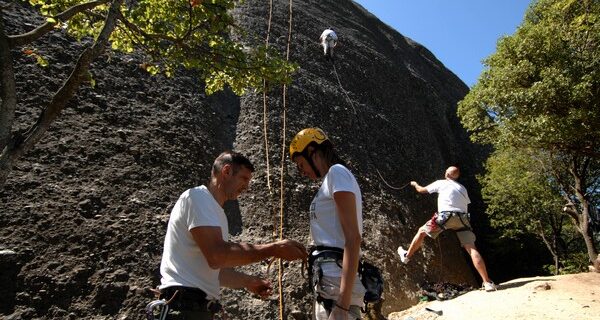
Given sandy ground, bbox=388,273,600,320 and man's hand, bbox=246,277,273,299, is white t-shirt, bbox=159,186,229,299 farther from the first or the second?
sandy ground, bbox=388,273,600,320

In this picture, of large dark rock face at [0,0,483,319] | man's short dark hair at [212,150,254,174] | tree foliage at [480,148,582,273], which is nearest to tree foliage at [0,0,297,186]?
large dark rock face at [0,0,483,319]

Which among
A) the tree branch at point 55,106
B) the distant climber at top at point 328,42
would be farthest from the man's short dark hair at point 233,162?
the distant climber at top at point 328,42

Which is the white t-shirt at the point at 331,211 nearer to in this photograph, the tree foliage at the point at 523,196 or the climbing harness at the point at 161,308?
the climbing harness at the point at 161,308

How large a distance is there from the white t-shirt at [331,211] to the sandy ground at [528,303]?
13.6 feet

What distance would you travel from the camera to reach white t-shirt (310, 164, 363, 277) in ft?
9.37

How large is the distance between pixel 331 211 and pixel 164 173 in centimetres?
527

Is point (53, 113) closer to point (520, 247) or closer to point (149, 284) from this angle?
point (149, 284)

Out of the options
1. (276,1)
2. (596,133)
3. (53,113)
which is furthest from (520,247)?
(53,113)

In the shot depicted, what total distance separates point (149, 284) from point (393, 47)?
17909 millimetres

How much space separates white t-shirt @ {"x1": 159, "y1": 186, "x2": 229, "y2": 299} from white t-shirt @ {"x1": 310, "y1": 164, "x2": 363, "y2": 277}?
0.65 m

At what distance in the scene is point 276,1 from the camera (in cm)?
1641

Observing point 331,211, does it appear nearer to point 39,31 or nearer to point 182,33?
point 39,31

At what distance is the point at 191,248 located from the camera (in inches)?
108

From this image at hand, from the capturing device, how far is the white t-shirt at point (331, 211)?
2855 mm
